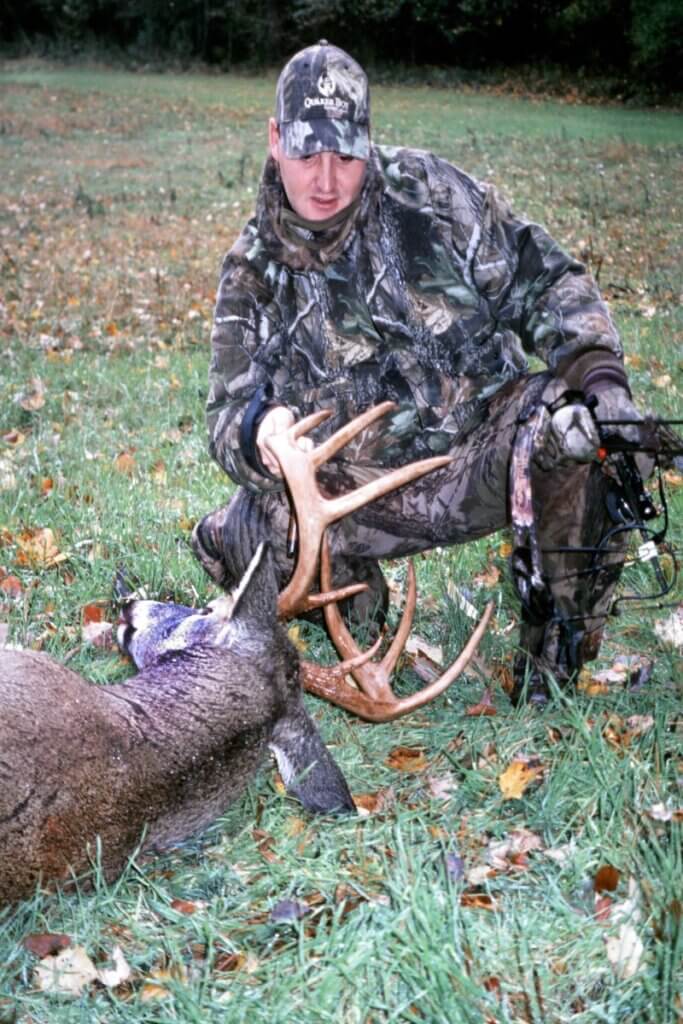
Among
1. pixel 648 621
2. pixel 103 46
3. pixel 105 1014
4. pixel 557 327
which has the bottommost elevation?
pixel 105 1014

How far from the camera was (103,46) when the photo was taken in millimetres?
10422

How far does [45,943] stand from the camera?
2422 millimetres

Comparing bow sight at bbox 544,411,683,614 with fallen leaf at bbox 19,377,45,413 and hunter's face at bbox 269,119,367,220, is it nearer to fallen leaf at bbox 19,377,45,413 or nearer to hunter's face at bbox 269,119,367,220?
hunter's face at bbox 269,119,367,220

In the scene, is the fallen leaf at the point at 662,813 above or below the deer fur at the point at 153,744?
below

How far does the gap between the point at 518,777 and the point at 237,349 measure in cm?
165

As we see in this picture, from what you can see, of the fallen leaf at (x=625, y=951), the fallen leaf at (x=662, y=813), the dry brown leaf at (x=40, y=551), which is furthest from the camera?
the dry brown leaf at (x=40, y=551)

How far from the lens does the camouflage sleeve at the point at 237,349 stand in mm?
3602

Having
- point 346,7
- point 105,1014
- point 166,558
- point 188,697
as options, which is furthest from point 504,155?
point 105,1014

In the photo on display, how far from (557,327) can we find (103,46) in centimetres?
847

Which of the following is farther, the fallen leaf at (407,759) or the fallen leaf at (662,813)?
the fallen leaf at (407,759)

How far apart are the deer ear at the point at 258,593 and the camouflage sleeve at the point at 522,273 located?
1060 millimetres

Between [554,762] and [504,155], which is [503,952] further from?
[504,155]

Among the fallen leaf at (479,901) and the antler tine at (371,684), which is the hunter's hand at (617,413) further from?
the fallen leaf at (479,901)

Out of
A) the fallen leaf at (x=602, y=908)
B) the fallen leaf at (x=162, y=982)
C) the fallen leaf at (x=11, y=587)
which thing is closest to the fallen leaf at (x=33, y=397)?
the fallen leaf at (x=11, y=587)
